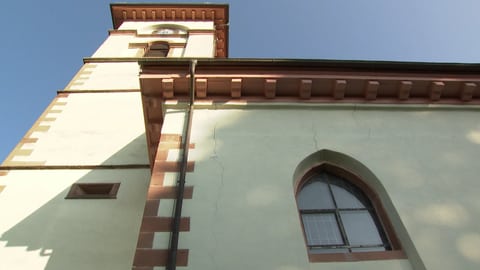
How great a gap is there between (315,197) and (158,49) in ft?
42.9

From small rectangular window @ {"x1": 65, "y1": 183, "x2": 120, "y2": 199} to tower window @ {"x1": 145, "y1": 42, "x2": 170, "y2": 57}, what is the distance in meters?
9.46

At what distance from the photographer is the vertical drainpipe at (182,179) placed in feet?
12.9

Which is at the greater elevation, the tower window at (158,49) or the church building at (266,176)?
the tower window at (158,49)

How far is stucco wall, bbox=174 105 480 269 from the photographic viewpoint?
13.6 feet

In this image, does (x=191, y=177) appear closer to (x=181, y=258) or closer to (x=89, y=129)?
(x=181, y=258)

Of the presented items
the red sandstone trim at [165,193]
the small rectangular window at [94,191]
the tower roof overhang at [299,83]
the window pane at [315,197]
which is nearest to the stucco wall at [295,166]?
the red sandstone trim at [165,193]

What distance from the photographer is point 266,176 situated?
5.03 metres

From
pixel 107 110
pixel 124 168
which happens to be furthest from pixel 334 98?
pixel 107 110

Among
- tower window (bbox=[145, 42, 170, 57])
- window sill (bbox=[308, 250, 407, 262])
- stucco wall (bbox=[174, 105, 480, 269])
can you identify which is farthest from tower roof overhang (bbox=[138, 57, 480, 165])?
tower window (bbox=[145, 42, 170, 57])

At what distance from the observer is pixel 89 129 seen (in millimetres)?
9820

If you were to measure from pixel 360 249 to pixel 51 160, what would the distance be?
653 cm

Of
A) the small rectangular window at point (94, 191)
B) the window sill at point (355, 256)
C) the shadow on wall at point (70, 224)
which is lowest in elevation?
the window sill at point (355, 256)

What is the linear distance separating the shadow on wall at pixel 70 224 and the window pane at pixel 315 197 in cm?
281

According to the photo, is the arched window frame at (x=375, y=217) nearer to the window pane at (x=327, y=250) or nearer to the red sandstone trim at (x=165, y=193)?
the window pane at (x=327, y=250)
